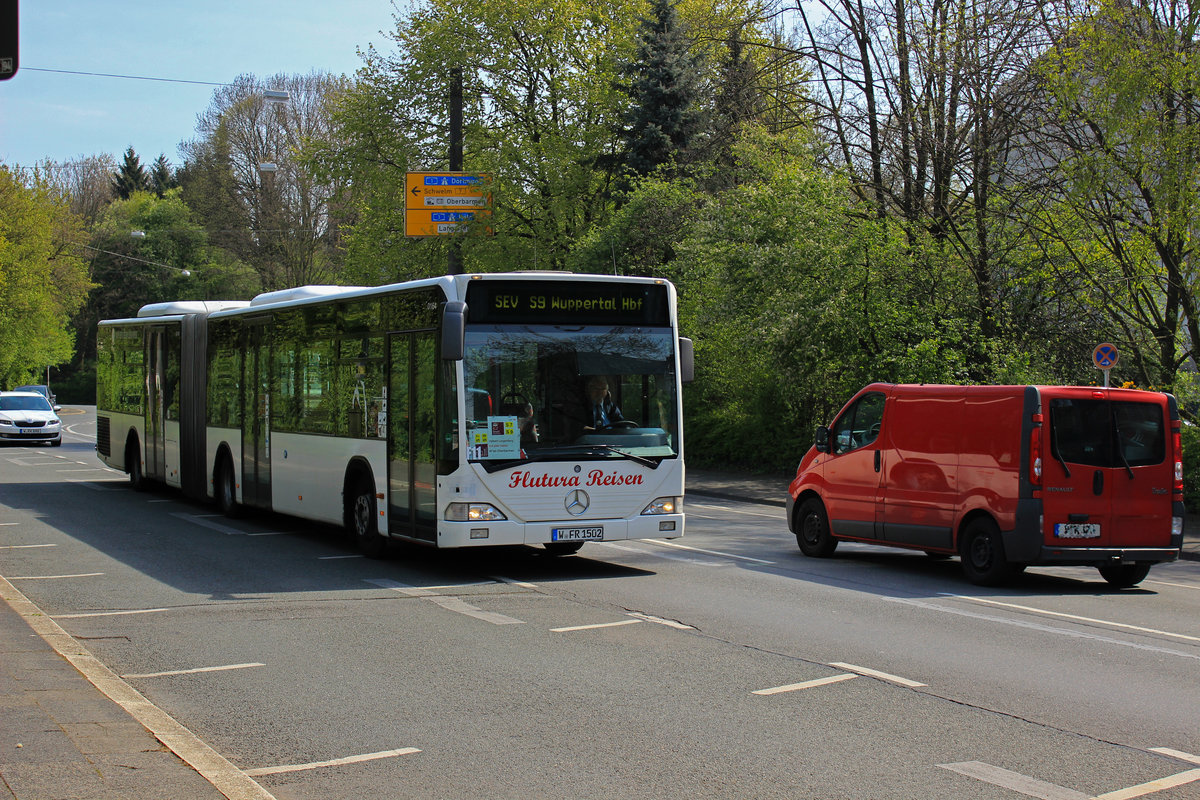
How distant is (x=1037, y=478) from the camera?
38.1 feet

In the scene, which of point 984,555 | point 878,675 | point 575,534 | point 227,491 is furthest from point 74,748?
point 227,491

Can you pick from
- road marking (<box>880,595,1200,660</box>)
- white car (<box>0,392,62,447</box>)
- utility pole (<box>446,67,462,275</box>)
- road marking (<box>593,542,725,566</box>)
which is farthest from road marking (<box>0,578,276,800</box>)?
white car (<box>0,392,62,447</box>)

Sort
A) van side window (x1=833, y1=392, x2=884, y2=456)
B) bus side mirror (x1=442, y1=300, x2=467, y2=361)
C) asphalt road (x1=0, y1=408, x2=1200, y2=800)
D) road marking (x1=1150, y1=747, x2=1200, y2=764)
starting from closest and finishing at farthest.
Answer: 1. asphalt road (x1=0, y1=408, x2=1200, y2=800)
2. road marking (x1=1150, y1=747, x2=1200, y2=764)
3. bus side mirror (x1=442, y1=300, x2=467, y2=361)
4. van side window (x1=833, y1=392, x2=884, y2=456)

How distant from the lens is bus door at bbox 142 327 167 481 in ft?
67.4

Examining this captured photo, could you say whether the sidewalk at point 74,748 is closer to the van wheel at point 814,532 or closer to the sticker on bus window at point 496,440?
the sticker on bus window at point 496,440

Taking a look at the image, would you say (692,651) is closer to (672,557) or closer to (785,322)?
(672,557)

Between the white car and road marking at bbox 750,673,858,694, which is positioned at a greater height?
the white car

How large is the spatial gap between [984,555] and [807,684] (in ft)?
16.9

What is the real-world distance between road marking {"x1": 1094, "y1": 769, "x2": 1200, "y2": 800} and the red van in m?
6.09

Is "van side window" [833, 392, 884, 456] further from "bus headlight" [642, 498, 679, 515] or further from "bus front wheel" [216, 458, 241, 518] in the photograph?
"bus front wheel" [216, 458, 241, 518]

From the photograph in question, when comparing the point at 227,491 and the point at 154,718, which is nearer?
the point at 154,718

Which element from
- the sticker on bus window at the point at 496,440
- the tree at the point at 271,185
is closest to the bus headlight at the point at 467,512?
the sticker on bus window at the point at 496,440

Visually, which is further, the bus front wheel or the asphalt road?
the bus front wheel

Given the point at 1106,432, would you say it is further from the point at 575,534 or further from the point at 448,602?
the point at 448,602
